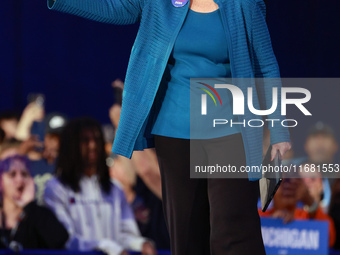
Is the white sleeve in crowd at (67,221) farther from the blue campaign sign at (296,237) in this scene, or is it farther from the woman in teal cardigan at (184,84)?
the woman in teal cardigan at (184,84)

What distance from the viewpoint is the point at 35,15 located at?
4.93 meters

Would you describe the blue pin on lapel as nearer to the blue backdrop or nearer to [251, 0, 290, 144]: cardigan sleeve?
[251, 0, 290, 144]: cardigan sleeve

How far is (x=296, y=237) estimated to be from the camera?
11.5 feet

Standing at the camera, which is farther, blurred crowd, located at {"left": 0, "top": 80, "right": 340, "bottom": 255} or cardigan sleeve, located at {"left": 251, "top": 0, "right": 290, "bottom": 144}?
blurred crowd, located at {"left": 0, "top": 80, "right": 340, "bottom": 255}

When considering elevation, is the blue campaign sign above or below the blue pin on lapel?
below

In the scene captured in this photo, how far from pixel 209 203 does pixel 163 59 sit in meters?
0.40

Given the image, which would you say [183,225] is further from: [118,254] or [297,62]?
[297,62]

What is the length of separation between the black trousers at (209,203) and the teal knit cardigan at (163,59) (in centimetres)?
7

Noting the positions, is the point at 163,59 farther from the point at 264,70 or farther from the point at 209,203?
the point at 209,203

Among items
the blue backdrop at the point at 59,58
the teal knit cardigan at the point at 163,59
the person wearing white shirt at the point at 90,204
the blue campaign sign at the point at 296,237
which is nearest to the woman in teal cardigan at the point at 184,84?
the teal knit cardigan at the point at 163,59

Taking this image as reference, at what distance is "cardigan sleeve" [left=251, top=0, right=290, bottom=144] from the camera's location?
1519 millimetres

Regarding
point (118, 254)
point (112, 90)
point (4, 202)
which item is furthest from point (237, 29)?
point (112, 90)

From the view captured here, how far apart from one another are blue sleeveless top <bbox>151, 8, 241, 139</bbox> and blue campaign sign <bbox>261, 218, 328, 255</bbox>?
211 cm

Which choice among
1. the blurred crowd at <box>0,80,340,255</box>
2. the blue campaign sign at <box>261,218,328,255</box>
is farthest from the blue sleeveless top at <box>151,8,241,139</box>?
the blurred crowd at <box>0,80,340,255</box>
